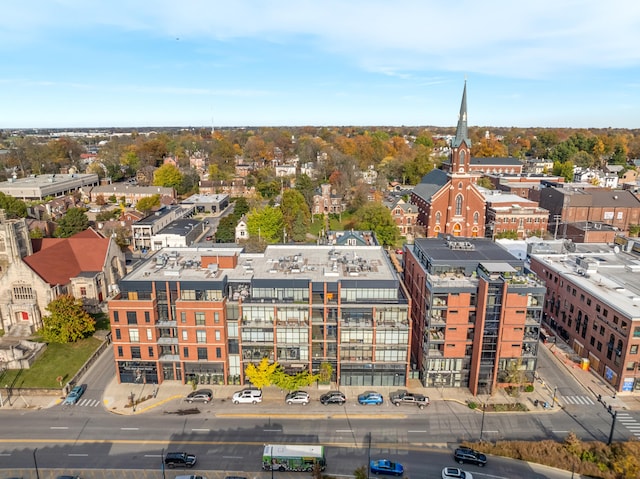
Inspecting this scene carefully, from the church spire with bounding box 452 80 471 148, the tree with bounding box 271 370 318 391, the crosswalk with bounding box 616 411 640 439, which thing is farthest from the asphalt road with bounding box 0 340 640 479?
the church spire with bounding box 452 80 471 148

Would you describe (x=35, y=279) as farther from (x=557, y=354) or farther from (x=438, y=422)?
(x=557, y=354)

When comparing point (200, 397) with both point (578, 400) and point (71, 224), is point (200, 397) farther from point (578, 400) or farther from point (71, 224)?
point (71, 224)

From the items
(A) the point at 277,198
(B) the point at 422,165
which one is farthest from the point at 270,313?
(B) the point at 422,165

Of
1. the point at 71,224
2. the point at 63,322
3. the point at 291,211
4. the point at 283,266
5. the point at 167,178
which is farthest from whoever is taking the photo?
the point at 167,178

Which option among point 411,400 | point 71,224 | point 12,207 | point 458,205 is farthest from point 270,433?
point 12,207

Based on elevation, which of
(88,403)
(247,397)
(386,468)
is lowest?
(88,403)

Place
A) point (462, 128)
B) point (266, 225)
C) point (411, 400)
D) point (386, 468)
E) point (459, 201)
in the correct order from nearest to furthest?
point (386, 468), point (411, 400), point (266, 225), point (462, 128), point (459, 201)

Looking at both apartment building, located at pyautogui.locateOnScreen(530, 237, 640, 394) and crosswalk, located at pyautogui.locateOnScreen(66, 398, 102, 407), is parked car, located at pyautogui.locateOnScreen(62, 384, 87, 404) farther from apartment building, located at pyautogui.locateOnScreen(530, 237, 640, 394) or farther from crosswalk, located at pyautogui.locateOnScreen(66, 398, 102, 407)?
apartment building, located at pyautogui.locateOnScreen(530, 237, 640, 394)
